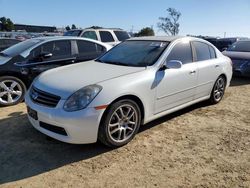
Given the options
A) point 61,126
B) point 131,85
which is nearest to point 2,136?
point 61,126

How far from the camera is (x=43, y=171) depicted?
11.6 feet

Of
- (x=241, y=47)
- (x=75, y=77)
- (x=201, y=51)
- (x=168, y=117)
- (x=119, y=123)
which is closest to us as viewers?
(x=119, y=123)

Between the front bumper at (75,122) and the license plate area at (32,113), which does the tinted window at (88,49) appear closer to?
the license plate area at (32,113)

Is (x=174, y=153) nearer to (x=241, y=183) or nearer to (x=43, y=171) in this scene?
(x=241, y=183)

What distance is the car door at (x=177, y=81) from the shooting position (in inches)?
181

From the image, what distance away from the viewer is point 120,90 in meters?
3.92

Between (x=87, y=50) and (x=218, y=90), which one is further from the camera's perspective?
(x=87, y=50)

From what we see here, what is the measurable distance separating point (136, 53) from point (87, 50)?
2504 mm

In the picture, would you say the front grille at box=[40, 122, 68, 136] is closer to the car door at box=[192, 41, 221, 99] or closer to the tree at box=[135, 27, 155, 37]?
the car door at box=[192, 41, 221, 99]

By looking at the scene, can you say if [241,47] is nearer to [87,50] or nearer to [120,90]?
[87,50]

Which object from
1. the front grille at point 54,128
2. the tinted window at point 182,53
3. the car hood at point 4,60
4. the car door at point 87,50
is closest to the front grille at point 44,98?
the front grille at point 54,128

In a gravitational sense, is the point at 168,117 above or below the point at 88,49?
below

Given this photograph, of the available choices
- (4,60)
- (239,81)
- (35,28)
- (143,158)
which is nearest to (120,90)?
(143,158)

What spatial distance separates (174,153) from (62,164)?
1.50 m
